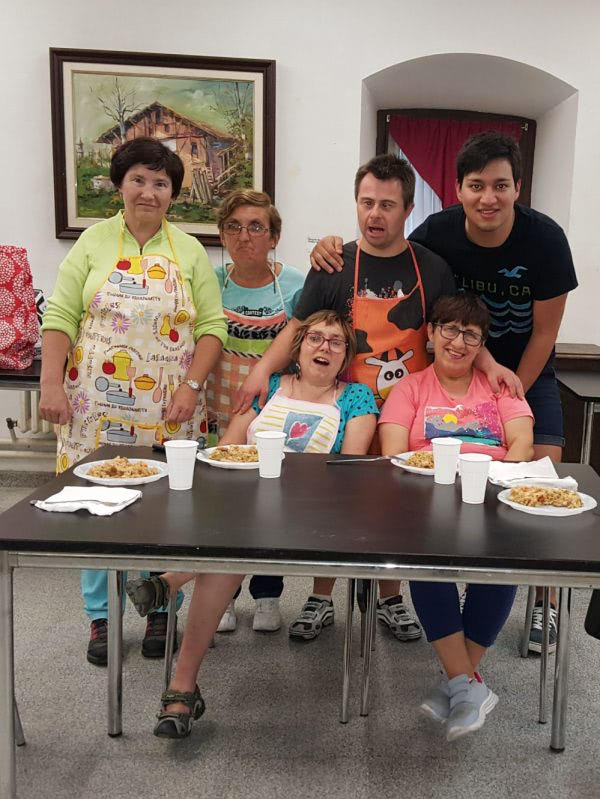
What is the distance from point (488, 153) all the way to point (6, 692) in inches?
72.5

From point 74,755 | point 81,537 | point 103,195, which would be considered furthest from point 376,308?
point 103,195

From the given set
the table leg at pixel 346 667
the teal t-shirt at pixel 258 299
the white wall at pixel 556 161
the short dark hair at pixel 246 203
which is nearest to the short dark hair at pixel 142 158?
the short dark hair at pixel 246 203

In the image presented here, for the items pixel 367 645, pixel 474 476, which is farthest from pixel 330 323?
pixel 367 645

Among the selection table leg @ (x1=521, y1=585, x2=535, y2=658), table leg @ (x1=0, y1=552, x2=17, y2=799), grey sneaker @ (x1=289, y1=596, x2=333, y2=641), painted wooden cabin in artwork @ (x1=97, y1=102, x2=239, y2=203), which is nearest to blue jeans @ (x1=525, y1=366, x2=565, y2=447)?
table leg @ (x1=521, y1=585, x2=535, y2=658)

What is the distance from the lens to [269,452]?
170 centimetres

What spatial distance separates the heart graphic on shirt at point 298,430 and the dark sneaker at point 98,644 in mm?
843

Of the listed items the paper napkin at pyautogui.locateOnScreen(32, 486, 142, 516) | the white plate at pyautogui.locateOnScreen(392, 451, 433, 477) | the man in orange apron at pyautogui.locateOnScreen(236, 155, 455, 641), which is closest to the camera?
the paper napkin at pyautogui.locateOnScreen(32, 486, 142, 516)

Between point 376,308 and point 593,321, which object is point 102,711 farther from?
point 593,321

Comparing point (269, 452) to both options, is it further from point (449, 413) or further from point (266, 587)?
point (266, 587)

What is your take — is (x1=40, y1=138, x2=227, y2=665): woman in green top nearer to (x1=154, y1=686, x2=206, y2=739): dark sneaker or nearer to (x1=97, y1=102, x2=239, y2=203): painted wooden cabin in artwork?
(x1=154, y1=686, x2=206, y2=739): dark sneaker

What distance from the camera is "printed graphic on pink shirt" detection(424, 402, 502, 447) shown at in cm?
215

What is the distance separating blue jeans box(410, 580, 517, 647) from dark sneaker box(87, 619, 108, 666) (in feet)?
3.26

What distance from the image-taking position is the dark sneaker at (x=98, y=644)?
2.25 metres

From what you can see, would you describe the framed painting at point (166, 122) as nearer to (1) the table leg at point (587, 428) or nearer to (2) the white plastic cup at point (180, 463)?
(1) the table leg at point (587, 428)
